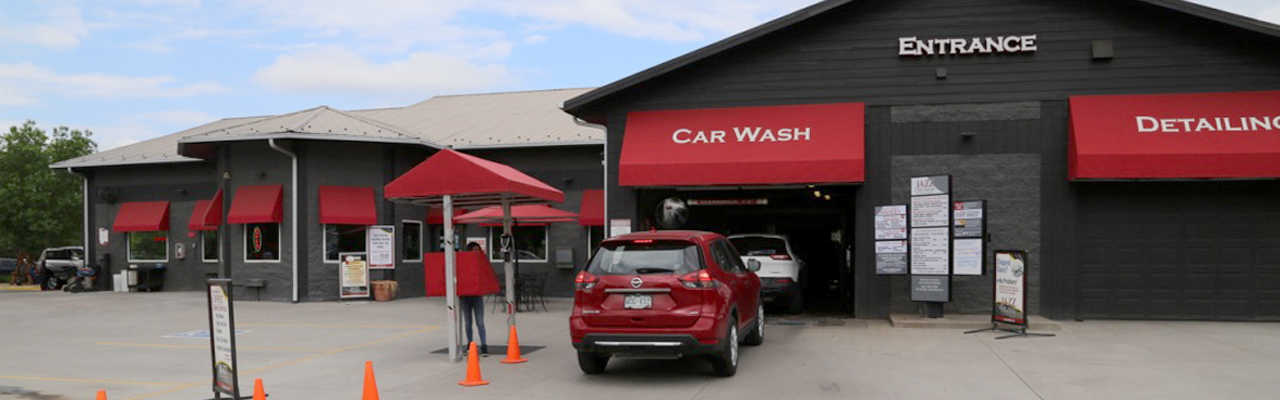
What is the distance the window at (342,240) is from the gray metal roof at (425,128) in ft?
7.25

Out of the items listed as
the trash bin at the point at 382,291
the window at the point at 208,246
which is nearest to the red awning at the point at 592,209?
the trash bin at the point at 382,291

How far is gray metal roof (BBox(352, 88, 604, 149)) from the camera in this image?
23641 millimetres

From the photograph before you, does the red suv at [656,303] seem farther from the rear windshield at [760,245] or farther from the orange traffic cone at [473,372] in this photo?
the rear windshield at [760,245]

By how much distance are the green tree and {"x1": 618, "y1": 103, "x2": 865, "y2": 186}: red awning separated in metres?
37.2

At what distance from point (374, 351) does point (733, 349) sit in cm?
526

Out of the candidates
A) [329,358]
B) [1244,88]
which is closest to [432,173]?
[329,358]

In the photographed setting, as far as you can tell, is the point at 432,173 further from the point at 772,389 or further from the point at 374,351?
the point at 772,389

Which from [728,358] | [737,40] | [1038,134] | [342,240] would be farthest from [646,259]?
[342,240]

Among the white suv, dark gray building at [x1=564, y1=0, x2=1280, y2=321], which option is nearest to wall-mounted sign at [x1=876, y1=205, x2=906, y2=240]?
dark gray building at [x1=564, y1=0, x2=1280, y2=321]

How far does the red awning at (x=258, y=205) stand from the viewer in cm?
2122

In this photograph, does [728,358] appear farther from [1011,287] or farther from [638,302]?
[1011,287]

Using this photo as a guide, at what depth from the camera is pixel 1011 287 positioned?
13648 mm

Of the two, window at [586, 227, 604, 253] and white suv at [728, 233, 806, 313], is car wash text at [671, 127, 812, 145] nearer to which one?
white suv at [728, 233, 806, 313]

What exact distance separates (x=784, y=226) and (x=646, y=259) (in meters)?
17.1
